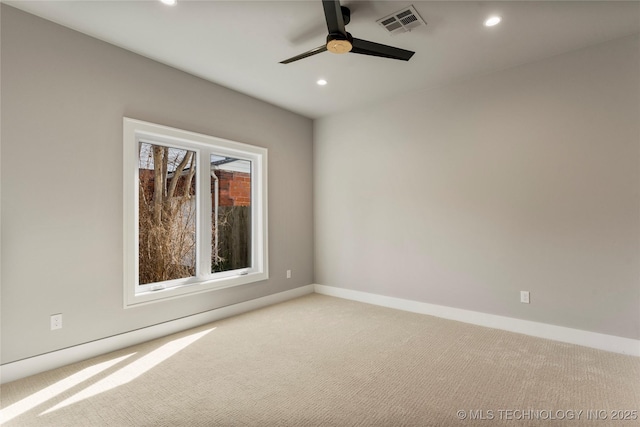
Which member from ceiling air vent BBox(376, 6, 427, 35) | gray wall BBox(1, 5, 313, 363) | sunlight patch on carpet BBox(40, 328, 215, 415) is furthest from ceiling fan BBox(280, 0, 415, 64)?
sunlight patch on carpet BBox(40, 328, 215, 415)

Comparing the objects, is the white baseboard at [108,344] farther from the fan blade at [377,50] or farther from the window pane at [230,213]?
the fan blade at [377,50]

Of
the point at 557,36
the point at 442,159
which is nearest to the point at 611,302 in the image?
the point at 442,159

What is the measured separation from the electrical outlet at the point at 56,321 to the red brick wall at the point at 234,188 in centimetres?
191

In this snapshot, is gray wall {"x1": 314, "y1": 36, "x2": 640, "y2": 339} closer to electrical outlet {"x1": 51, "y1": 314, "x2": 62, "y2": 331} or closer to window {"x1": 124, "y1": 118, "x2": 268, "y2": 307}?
window {"x1": 124, "y1": 118, "x2": 268, "y2": 307}

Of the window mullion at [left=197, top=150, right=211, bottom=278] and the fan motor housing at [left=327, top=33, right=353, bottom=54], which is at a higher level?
the fan motor housing at [left=327, top=33, right=353, bottom=54]

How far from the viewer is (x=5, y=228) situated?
7.39ft

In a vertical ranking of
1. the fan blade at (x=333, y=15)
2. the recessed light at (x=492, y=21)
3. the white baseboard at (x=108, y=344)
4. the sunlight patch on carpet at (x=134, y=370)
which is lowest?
the sunlight patch on carpet at (x=134, y=370)

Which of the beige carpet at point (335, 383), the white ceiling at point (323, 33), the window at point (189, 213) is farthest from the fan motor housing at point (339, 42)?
the beige carpet at point (335, 383)

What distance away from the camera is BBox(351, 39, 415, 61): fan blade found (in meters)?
2.24

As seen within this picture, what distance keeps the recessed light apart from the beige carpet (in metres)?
2.76

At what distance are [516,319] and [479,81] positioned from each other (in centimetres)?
261

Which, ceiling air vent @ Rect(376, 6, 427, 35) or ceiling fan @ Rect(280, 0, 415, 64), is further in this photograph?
ceiling air vent @ Rect(376, 6, 427, 35)

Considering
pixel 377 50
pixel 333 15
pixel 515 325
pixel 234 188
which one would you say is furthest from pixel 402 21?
pixel 515 325

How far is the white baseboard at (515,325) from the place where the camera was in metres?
2.70
